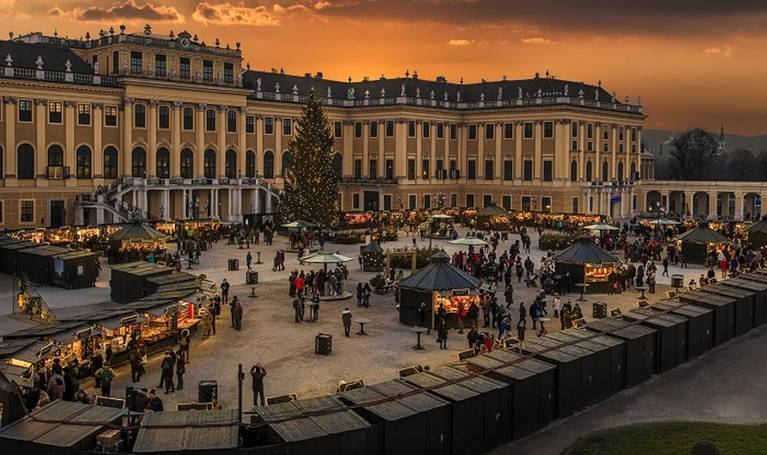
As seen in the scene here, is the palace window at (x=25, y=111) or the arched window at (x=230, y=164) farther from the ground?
the palace window at (x=25, y=111)

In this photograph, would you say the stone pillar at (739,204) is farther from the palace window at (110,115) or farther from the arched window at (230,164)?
the palace window at (110,115)

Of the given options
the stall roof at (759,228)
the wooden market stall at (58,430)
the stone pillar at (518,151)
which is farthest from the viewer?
the stone pillar at (518,151)

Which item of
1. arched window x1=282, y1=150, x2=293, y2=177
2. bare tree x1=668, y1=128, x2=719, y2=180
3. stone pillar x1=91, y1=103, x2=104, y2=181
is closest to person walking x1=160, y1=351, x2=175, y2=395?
stone pillar x1=91, y1=103, x2=104, y2=181

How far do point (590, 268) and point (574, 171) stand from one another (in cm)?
5334

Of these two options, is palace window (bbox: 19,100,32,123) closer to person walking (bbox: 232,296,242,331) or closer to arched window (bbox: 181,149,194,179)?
arched window (bbox: 181,149,194,179)

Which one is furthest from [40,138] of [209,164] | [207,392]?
[207,392]

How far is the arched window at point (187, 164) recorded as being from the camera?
266 ft

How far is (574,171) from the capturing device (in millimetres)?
96438

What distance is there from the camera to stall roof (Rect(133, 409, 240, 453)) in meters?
16.7

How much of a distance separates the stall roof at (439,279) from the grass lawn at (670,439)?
14.2 meters

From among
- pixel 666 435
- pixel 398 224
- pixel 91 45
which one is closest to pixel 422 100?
→ pixel 398 224

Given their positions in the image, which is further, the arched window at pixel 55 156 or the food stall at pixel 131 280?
the arched window at pixel 55 156

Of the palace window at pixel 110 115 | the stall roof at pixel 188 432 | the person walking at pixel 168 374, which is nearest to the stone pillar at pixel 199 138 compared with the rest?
the palace window at pixel 110 115

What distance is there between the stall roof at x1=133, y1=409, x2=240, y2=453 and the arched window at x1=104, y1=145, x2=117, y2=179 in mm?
61957
